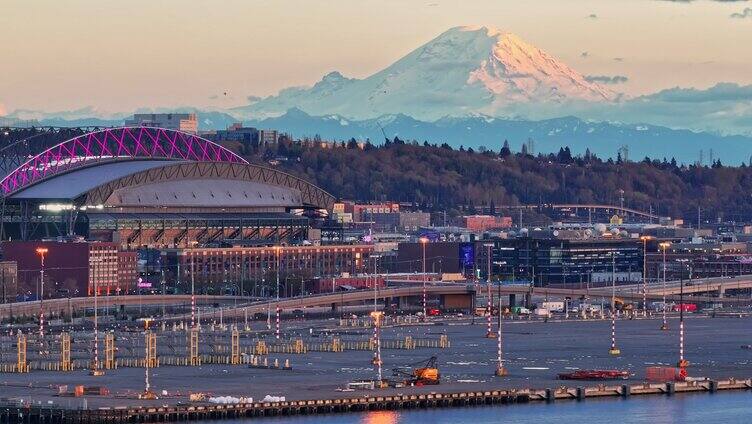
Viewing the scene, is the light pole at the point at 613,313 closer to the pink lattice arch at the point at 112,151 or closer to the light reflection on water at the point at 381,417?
the light reflection on water at the point at 381,417

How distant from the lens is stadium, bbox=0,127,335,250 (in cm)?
15975

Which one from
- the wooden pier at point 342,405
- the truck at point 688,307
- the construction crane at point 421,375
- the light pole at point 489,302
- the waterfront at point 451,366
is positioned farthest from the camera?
the truck at point 688,307

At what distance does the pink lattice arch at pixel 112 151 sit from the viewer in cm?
16500

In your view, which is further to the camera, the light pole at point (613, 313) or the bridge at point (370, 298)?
the bridge at point (370, 298)

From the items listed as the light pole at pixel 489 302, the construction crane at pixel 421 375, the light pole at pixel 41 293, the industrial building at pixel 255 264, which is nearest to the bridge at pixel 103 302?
the light pole at pixel 41 293

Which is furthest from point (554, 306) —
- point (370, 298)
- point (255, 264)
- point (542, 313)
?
point (255, 264)

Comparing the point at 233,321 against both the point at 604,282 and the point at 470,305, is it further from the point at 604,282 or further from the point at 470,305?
the point at 604,282

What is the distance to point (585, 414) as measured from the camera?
74375 millimetres

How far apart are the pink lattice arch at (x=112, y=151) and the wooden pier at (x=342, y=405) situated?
89438 mm

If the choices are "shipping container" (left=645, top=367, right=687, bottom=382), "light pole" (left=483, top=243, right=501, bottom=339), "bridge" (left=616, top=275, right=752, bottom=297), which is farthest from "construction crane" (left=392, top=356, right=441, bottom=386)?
"bridge" (left=616, top=275, right=752, bottom=297)

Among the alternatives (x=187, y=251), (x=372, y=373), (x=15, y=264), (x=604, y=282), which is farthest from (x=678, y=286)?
(x=372, y=373)

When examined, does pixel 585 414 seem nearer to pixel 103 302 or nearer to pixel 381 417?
pixel 381 417

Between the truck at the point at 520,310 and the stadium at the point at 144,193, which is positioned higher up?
the stadium at the point at 144,193

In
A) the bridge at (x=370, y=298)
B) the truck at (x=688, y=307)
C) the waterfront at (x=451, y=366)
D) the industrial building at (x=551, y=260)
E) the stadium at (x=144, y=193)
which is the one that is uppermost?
the stadium at (x=144, y=193)
